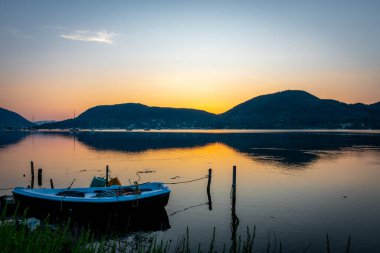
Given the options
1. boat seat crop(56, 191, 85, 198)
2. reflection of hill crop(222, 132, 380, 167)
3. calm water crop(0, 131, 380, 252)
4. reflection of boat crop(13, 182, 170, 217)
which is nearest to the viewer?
calm water crop(0, 131, 380, 252)

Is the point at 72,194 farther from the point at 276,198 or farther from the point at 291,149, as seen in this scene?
the point at 291,149

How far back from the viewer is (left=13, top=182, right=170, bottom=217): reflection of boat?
25.0 m

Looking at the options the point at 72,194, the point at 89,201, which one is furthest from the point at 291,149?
the point at 89,201

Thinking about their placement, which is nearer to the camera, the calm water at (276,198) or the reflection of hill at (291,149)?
the calm water at (276,198)

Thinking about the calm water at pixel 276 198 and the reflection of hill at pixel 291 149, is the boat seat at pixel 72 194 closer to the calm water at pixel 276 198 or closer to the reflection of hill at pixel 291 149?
the calm water at pixel 276 198

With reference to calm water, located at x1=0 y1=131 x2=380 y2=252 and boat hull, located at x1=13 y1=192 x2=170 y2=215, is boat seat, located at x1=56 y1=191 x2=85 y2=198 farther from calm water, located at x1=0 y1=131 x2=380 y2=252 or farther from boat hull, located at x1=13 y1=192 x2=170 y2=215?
calm water, located at x1=0 y1=131 x2=380 y2=252

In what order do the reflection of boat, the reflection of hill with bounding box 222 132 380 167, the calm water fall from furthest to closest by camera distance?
the reflection of hill with bounding box 222 132 380 167 < the reflection of boat < the calm water

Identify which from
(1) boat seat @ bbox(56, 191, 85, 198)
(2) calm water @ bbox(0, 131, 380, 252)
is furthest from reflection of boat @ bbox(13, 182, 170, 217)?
(2) calm water @ bbox(0, 131, 380, 252)

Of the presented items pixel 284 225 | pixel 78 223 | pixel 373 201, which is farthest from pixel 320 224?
pixel 78 223

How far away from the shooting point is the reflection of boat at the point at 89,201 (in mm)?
25047

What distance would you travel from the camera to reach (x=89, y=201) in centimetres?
2489

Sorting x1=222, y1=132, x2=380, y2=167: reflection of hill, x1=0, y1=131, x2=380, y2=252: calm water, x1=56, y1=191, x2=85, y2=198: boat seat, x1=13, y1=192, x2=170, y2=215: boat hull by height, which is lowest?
x1=0, y1=131, x2=380, y2=252: calm water

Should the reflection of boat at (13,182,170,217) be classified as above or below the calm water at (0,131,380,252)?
above

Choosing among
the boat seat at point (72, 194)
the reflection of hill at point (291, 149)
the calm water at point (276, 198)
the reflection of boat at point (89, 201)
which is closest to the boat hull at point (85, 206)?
the reflection of boat at point (89, 201)
